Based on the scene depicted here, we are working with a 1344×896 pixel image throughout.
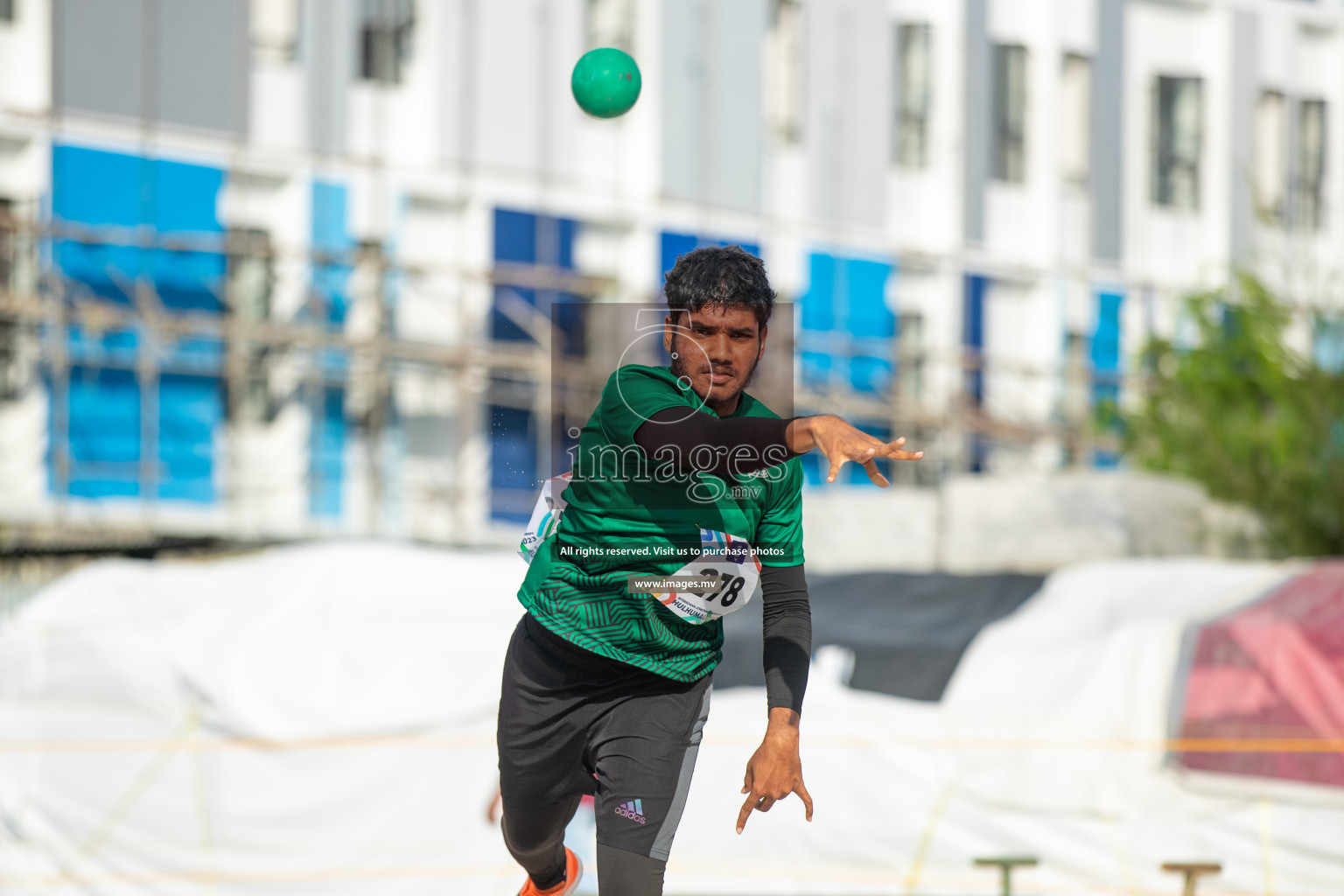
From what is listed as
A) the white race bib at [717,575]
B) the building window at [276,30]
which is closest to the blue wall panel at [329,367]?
the building window at [276,30]

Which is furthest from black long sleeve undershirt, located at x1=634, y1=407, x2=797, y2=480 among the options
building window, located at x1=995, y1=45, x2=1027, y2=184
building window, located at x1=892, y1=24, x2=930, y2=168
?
building window, located at x1=995, y1=45, x2=1027, y2=184

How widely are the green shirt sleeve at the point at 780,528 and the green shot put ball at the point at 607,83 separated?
1.04m

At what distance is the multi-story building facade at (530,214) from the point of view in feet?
49.3

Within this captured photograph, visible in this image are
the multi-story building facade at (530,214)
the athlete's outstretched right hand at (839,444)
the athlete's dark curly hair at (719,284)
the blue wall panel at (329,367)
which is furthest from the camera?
the blue wall panel at (329,367)

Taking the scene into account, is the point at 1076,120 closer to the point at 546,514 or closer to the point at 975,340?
the point at 975,340

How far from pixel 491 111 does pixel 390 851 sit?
11.4m

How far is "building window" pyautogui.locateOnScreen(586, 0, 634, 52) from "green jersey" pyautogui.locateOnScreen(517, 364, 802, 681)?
15651mm

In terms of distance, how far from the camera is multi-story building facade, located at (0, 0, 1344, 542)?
15031 mm

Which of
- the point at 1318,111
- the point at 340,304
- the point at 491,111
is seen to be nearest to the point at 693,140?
the point at 491,111

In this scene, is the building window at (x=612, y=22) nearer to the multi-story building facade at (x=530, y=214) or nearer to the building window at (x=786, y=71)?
the multi-story building facade at (x=530, y=214)

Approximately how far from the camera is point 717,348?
282cm

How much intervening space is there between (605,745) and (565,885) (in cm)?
62

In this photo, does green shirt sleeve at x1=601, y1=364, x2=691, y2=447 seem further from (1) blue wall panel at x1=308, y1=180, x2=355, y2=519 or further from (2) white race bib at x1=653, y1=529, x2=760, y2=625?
(1) blue wall panel at x1=308, y1=180, x2=355, y2=519

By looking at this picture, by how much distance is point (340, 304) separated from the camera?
16.4 m
